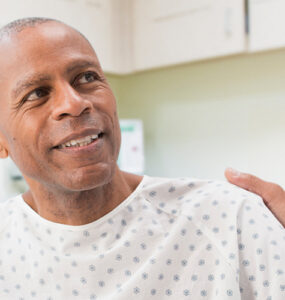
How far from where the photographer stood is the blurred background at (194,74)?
1924 mm

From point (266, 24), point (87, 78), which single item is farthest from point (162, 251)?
point (266, 24)

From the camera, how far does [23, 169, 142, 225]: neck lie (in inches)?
34.4

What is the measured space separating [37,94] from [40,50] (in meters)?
0.08

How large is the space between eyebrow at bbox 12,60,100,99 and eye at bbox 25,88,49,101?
14mm

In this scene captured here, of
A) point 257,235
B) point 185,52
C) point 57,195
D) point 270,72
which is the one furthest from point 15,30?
point 270,72

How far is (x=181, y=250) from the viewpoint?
2.77ft

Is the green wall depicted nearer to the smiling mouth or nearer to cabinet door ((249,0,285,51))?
cabinet door ((249,0,285,51))

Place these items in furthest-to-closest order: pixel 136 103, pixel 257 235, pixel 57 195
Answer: pixel 136 103
pixel 57 195
pixel 257 235

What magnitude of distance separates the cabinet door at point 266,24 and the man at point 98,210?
113 centimetres

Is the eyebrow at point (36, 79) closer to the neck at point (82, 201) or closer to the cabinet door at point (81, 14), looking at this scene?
the neck at point (82, 201)

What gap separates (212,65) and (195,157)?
0.47 metres

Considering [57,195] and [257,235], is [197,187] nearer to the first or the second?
[257,235]

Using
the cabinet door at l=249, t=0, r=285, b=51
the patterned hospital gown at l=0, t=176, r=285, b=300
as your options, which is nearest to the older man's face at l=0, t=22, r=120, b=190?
the patterned hospital gown at l=0, t=176, r=285, b=300

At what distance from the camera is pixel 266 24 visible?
6.08ft
